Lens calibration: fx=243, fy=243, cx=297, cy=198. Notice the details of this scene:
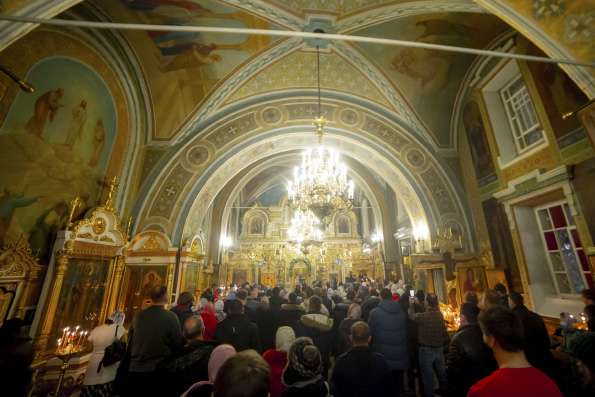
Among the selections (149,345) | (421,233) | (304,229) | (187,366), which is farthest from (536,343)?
(304,229)

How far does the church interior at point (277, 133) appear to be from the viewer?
388 cm

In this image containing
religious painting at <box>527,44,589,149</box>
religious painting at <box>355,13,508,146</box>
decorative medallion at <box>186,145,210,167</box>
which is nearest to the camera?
religious painting at <box>527,44,589,149</box>

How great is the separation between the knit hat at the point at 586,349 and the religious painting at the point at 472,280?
5298 millimetres

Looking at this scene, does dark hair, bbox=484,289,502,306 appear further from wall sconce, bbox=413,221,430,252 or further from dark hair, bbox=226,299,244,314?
wall sconce, bbox=413,221,430,252

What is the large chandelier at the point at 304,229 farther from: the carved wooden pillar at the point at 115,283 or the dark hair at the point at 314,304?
the dark hair at the point at 314,304

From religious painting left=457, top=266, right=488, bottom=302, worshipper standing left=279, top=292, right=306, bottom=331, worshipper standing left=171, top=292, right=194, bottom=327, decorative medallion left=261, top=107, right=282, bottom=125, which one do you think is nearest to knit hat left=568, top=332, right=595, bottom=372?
worshipper standing left=279, top=292, right=306, bottom=331

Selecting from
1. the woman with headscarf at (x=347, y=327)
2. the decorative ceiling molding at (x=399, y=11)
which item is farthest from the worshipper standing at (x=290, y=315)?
the decorative ceiling molding at (x=399, y=11)

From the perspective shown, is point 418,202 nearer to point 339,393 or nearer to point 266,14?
point 266,14

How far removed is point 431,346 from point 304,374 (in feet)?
8.97

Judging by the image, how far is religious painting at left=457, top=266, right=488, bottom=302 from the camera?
6.18 metres

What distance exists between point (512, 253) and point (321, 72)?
704 centimetres

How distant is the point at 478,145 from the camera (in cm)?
687

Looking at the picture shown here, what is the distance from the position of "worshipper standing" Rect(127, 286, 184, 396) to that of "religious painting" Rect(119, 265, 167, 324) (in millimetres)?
4690

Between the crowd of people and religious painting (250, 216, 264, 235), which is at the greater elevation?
religious painting (250, 216, 264, 235)
